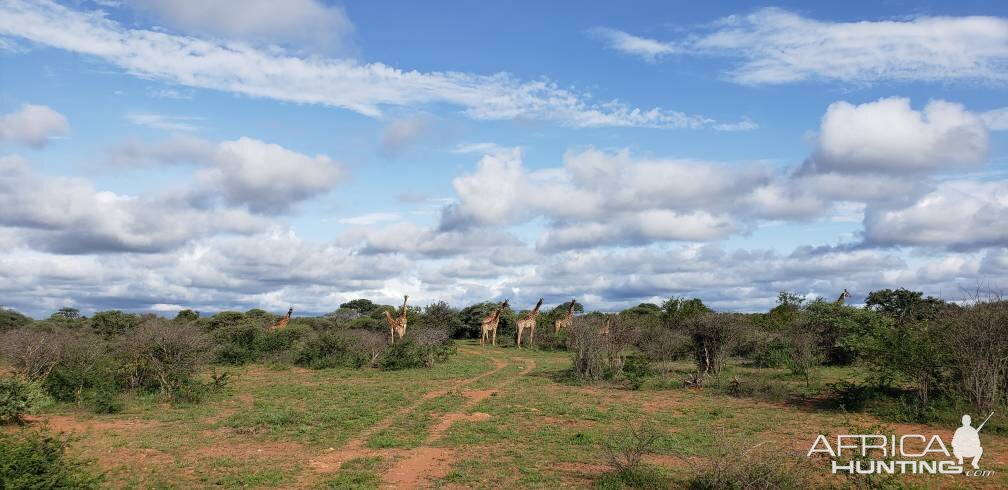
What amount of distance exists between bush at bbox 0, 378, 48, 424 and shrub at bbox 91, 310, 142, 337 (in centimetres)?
2624

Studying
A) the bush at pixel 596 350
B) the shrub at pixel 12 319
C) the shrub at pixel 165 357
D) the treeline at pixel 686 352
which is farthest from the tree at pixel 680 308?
the shrub at pixel 12 319

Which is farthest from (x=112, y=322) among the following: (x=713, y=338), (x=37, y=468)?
(x=713, y=338)

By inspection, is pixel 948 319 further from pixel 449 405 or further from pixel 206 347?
pixel 206 347

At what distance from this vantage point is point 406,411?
17.7m

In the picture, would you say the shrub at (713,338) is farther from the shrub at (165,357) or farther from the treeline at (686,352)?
the shrub at (165,357)

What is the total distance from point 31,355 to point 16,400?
4043 mm

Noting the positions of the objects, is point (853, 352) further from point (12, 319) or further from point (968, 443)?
point (12, 319)

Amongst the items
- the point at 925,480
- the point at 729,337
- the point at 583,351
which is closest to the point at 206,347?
the point at 583,351

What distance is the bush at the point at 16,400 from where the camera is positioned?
1476 centimetres

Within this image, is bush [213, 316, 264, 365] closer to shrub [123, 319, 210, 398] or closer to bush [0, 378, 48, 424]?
shrub [123, 319, 210, 398]

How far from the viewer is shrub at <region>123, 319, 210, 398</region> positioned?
19781 mm

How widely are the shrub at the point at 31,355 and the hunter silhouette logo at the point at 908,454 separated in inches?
833

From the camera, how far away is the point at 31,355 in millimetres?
18266

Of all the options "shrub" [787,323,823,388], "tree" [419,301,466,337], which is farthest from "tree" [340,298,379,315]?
"shrub" [787,323,823,388]
